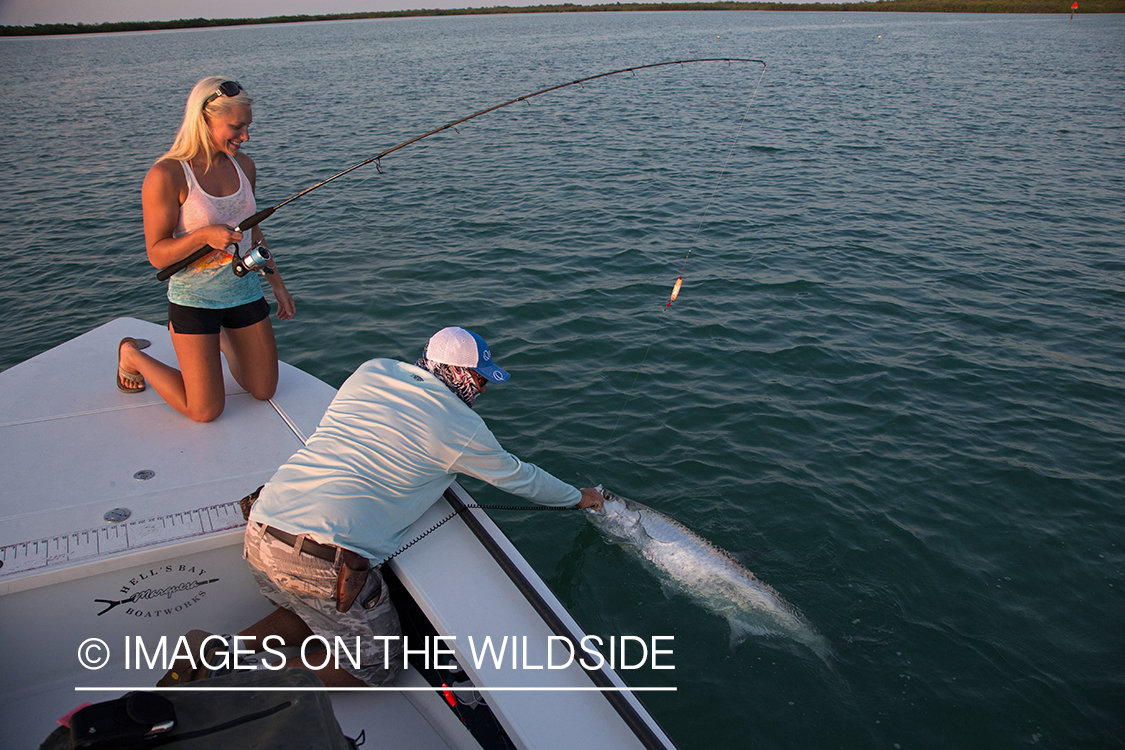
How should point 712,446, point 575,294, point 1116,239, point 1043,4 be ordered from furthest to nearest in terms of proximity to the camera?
point 1043,4 → point 1116,239 → point 575,294 → point 712,446

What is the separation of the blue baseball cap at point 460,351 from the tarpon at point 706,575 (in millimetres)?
1662

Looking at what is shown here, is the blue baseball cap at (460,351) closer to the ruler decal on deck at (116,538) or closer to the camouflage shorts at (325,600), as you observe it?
the camouflage shorts at (325,600)

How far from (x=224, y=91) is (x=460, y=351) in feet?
6.66

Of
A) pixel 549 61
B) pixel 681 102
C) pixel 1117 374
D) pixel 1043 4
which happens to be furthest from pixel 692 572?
pixel 1043 4

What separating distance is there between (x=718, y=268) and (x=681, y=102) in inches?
558

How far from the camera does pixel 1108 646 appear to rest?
4.61 meters

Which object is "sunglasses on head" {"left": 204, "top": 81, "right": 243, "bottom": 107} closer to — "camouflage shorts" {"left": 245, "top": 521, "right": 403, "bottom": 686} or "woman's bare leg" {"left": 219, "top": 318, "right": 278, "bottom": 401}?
"woman's bare leg" {"left": 219, "top": 318, "right": 278, "bottom": 401}

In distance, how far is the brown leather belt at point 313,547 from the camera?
2.84 meters

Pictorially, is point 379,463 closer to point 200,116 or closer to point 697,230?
point 200,116

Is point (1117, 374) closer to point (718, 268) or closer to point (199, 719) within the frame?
point (718, 268)

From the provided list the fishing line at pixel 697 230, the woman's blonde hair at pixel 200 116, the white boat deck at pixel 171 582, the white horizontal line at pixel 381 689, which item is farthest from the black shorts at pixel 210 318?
the fishing line at pixel 697 230

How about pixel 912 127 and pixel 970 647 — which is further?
pixel 912 127

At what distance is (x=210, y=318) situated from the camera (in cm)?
416

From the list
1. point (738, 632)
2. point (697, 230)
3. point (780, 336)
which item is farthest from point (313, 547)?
point (697, 230)
